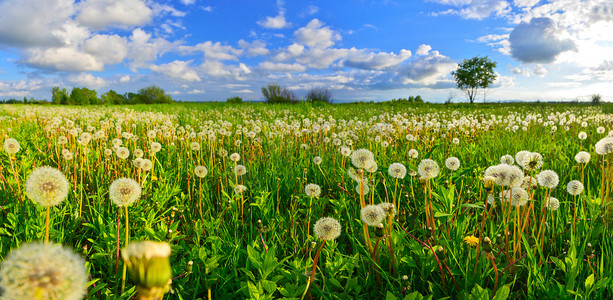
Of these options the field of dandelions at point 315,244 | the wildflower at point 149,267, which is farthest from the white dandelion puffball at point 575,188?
the wildflower at point 149,267

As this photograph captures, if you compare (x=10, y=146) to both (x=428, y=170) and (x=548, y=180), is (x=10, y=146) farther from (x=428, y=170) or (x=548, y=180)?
(x=548, y=180)

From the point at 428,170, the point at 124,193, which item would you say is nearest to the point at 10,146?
the point at 124,193

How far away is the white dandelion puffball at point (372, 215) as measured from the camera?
1.57 m

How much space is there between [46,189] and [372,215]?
4.55 ft

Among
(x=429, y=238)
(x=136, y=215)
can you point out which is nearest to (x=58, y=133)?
(x=136, y=215)

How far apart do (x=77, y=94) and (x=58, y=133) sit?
89.8 metres

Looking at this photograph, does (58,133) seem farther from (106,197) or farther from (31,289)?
(31,289)

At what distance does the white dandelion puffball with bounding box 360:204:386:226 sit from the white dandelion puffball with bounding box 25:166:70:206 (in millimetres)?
1296

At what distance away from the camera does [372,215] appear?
1594 mm

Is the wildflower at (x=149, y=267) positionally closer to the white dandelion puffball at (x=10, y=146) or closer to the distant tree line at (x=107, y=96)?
the white dandelion puffball at (x=10, y=146)

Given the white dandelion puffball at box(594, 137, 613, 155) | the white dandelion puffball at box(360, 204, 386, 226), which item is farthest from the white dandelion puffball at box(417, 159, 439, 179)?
the white dandelion puffball at box(594, 137, 613, 155)

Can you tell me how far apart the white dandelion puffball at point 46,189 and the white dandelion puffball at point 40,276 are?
46 centimetres

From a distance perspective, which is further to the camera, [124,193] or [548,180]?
[548,180]

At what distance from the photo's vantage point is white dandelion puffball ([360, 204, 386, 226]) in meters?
1.57
